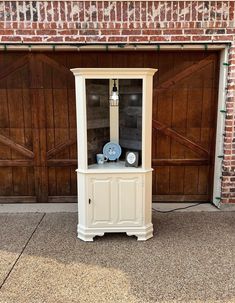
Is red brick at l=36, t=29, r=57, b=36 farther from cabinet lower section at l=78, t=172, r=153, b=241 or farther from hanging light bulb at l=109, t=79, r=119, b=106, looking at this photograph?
cabinet lower section at l=78, t=172, r=153, b=241

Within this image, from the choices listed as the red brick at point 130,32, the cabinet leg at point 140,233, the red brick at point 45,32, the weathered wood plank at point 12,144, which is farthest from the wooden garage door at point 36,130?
the cabinet leg at point 140,233

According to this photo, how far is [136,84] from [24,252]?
206 cm

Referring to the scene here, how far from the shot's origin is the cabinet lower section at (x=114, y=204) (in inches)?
121

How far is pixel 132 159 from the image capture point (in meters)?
3.13

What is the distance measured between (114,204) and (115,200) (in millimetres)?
45

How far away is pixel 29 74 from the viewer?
3928 millimetres

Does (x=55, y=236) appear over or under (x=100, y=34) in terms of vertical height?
under

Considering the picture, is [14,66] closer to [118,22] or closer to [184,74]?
[118,22]

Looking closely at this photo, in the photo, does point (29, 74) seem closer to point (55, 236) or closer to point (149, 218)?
point (55, 236)

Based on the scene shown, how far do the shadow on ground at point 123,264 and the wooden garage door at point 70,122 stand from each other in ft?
2.34

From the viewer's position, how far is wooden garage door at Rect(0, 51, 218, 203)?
12.8 feet

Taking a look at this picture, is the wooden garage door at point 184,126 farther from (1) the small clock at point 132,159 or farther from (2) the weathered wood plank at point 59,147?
(2) the weathered wood plank at point 59,147

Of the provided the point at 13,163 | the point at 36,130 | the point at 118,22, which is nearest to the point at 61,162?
the point at 36,130

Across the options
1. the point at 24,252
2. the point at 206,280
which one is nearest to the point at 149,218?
the point at 206,280
